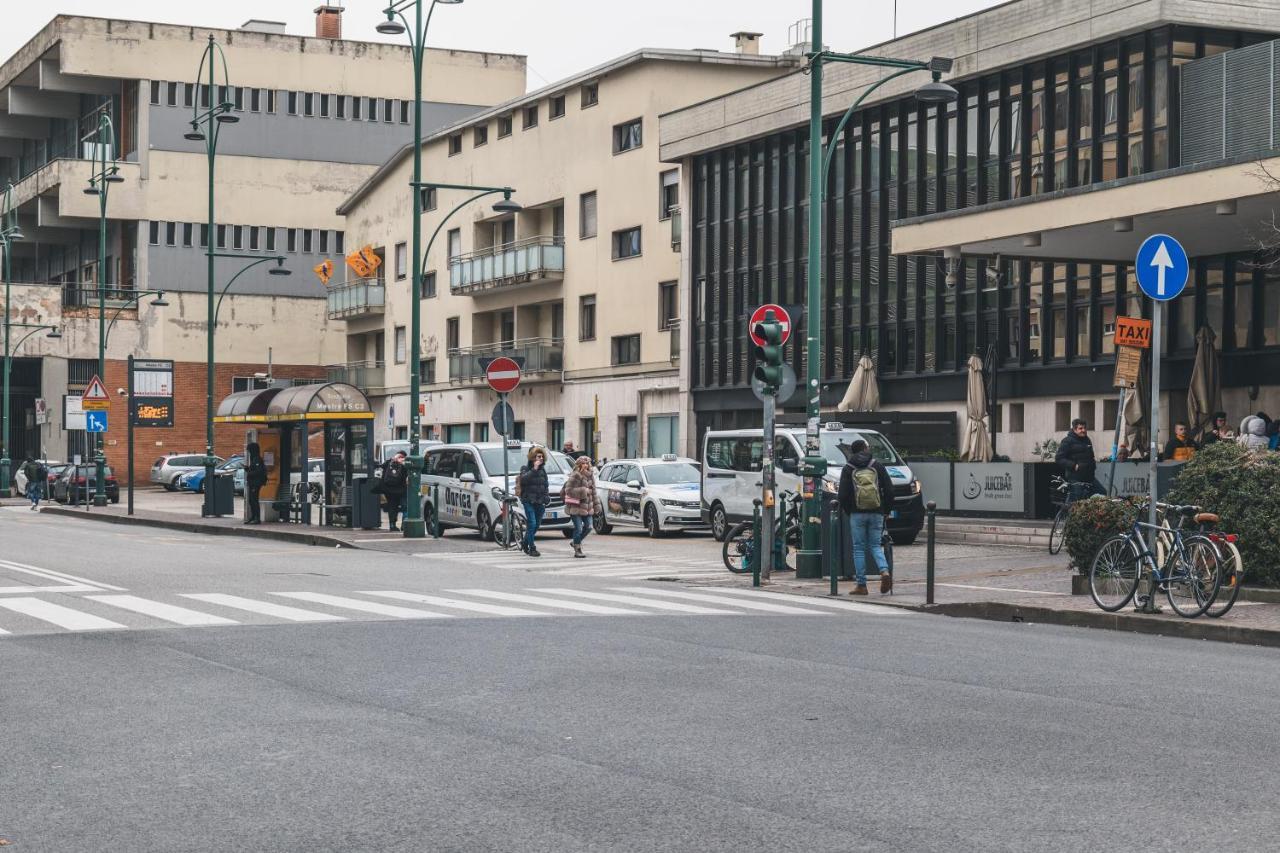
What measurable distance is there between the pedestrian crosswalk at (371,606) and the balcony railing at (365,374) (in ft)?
165

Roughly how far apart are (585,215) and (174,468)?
2380 cm

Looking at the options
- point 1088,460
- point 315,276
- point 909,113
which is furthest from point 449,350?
point 1088,460

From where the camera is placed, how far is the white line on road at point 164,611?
14.7 metres

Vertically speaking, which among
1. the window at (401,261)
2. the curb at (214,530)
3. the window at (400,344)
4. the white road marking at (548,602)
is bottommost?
the curb at (214,530)

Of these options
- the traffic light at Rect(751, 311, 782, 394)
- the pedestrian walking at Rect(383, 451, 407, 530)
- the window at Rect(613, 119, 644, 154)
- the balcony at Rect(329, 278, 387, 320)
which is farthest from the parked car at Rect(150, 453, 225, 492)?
the traffic light at Rect(751, 311, 782, 394)

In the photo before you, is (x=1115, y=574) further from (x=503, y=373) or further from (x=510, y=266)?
(x=510, y=266)

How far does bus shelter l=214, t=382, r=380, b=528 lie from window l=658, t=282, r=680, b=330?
15.1 metres

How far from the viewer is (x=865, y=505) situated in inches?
742

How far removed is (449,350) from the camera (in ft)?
206

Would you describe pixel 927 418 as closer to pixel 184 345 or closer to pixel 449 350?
pixel 449 350

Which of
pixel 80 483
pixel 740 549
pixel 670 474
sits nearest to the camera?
pixel 740 549

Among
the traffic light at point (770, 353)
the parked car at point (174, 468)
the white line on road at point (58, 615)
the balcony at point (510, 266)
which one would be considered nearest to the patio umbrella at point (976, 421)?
the traffic light at point (770, 353)

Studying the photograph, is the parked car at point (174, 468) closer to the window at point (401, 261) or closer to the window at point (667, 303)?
the window at point (401, 261)

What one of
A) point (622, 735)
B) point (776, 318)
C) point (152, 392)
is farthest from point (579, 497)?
point (152, 392)
